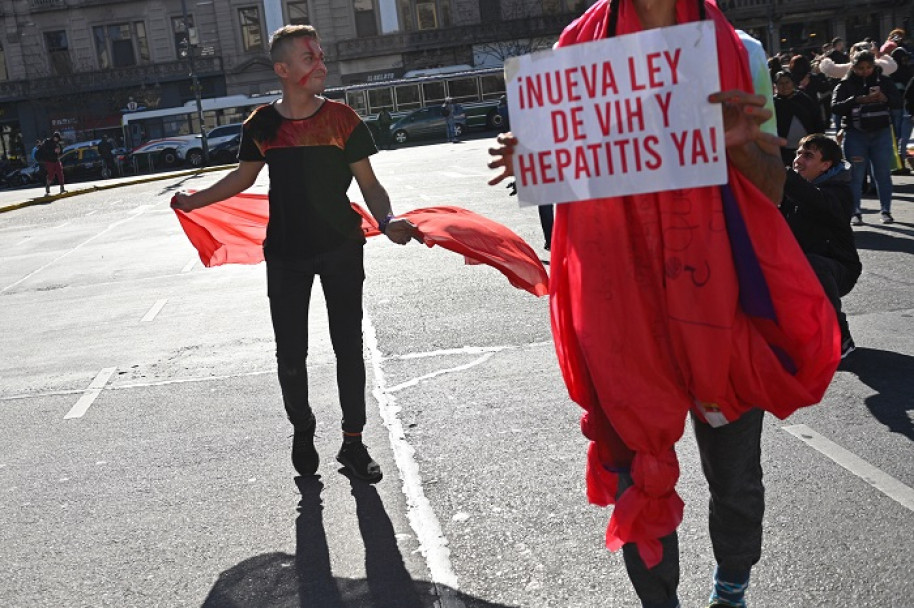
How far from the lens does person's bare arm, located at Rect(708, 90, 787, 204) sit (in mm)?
2559

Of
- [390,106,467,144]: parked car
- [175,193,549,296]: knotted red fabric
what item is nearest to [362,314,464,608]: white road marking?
[175,193,549,296]: knotted red fabric

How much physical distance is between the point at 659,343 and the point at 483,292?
6.75 m

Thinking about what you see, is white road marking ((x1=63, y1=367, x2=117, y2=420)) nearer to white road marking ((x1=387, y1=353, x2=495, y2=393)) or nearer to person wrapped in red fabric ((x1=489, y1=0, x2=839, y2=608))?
white road marking ((x1=387, y1=353, x2=495, y2=393))

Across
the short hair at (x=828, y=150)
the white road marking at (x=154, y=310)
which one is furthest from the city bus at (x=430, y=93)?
the short hair at (x=828, y=150)

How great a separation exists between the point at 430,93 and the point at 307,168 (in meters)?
44.5

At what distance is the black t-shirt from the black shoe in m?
0.84

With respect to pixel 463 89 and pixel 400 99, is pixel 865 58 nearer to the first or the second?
pixel 463 89

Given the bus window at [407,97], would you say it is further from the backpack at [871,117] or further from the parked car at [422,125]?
the backpack at [871,117]

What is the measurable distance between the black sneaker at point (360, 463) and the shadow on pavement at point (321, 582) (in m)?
0.43

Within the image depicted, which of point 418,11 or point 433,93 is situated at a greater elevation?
point 418,11

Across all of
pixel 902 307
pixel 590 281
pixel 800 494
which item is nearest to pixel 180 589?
pixel 590 281

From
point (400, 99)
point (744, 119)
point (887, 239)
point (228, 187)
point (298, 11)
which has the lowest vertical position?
point (887, 239)

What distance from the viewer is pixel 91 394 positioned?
7.04m

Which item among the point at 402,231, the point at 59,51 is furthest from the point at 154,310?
the point at 59,51
